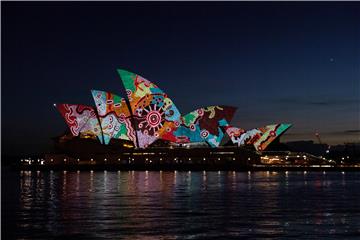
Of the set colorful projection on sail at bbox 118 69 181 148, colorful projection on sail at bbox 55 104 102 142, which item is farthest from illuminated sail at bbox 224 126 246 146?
colorful projection on sail at bbox 55 104 102 142

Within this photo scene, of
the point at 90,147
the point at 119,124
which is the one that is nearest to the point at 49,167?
the point at 90,147

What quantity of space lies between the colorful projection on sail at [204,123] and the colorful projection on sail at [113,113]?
19.0ft

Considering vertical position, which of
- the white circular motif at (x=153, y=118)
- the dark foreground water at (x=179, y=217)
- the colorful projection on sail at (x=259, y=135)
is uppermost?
the white circular motif at (x=153, y=118)

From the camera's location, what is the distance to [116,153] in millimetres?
76750

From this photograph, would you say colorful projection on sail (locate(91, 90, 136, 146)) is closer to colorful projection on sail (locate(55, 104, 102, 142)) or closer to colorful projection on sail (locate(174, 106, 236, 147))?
colorful projection on sail (locate(55, 104, 102, 142))

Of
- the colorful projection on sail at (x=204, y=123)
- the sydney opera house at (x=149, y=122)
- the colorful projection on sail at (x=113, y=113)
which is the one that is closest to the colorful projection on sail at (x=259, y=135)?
the sydney opera house at (x=149, y=122)

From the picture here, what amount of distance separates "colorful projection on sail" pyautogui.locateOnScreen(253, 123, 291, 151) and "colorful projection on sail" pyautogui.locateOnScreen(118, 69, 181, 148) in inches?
480

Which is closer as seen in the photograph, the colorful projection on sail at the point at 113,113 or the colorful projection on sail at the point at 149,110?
the colorful projection on sail at the point at 149,110

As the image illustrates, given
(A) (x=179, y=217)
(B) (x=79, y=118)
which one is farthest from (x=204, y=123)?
(A) (x=179, y=217)

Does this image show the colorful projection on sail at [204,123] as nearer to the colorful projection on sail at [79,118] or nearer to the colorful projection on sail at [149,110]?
the colorful projection on sail at [149,110]

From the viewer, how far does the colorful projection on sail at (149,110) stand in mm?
62500

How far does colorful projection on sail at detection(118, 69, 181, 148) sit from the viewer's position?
205 feet

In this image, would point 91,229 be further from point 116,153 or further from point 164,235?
point 116,153

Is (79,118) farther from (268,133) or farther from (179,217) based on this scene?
(179,217)
